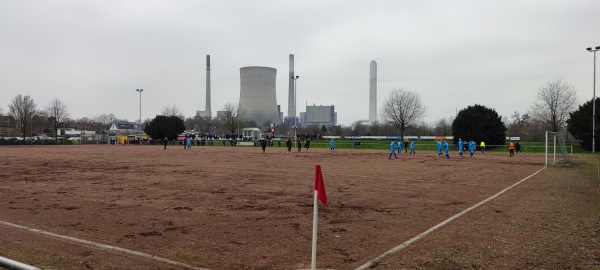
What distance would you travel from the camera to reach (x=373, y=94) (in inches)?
5699

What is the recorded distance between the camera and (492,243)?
661 centimetres

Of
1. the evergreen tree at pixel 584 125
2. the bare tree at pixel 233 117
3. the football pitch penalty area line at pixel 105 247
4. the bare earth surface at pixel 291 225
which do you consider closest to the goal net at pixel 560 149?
the bare earth surface at pixel 291 225

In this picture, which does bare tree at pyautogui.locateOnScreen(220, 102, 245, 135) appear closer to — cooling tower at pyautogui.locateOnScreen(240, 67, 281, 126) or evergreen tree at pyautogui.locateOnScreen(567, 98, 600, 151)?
cooling tower at pyautogui.locateOnScreen(240, 67, 281, 126)

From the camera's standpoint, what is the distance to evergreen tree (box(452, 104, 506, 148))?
48781 mm

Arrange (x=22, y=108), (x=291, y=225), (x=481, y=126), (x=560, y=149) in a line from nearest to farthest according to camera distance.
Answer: (x=291, y=225) → (x=560, y=149) → (x=481, y=126) → (x=22, y=108)

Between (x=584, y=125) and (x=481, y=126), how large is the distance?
10.5 m

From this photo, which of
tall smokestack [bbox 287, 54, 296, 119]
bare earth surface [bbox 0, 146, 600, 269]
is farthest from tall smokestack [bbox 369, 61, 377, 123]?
bare earth surface [bbox 0, 146, 600, 269]

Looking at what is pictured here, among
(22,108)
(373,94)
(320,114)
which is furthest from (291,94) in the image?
(22,108)

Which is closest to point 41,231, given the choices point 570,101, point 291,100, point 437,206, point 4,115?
point 437,206

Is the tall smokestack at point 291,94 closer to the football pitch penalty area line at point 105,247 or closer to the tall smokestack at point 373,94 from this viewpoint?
the tall smokestack at point 373,94

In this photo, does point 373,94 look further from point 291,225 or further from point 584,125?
point 291,225

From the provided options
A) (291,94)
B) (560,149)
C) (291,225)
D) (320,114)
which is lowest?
(291,225)

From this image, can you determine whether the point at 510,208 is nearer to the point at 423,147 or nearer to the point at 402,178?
the point at 402,178

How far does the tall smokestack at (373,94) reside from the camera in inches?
5591
